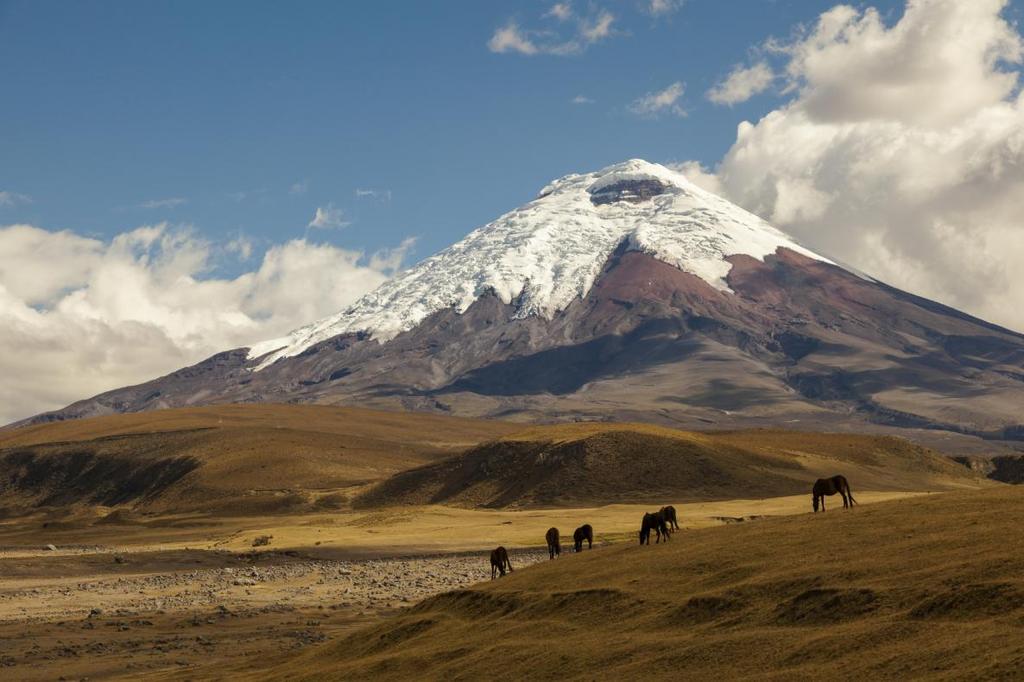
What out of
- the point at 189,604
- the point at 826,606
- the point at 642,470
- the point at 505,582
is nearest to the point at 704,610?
the point at 826,606

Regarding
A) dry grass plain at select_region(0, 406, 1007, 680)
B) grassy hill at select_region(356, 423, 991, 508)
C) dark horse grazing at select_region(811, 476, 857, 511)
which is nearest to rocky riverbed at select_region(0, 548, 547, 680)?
dry grass plain at select_region(0, 406, 1007, 680)

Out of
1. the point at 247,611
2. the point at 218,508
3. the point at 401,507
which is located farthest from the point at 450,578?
the point at 218,508

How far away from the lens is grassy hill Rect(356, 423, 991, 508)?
143750 mm

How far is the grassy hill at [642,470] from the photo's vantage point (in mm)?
143750

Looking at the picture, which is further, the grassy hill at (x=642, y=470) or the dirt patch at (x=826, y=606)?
the grassy hill at (x=642, y=470)

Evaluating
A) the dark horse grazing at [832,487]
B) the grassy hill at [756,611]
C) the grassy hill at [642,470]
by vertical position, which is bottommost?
the grassy hill at [756,611]

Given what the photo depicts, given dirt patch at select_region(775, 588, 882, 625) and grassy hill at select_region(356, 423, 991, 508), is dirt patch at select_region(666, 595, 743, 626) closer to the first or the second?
dirt patch at select_region(775, 588, 882, 625)

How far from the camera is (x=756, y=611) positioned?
30.8m

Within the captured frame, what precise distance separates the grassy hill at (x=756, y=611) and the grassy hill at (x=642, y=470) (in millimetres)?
96512

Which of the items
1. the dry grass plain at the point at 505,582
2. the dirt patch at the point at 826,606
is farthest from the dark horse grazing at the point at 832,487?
the dirt patch at the point at 826,606

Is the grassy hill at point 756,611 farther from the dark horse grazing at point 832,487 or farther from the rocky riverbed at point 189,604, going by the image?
the rocky riverbed at point 189,604

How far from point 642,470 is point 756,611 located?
391 ft

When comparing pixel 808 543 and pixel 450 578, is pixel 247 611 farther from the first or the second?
pixel 808 543

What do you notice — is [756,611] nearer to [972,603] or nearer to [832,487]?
[972,603]
